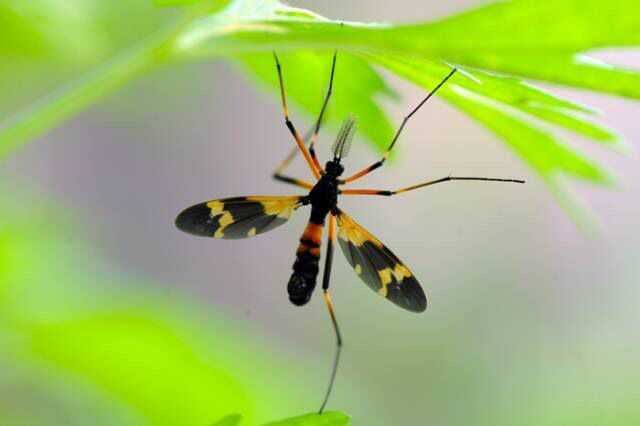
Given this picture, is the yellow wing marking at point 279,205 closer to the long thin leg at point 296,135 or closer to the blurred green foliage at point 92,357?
the long thin leg at point 296,135

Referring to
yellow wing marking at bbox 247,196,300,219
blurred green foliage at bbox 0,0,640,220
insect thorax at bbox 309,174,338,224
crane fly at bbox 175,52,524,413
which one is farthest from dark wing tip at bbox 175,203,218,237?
blurred green foliage at bbox 0,0,640,220

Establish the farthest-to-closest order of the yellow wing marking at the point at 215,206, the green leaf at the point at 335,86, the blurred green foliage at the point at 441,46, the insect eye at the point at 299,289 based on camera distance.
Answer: the insect eye at the point at 299,289 < the yellow wing marking at the point at 215,206 < the green leaf at the point at 335,86 < the blurred green foliage at the point at 441,46

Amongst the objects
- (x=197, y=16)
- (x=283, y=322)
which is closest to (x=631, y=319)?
(x=283, y=322)

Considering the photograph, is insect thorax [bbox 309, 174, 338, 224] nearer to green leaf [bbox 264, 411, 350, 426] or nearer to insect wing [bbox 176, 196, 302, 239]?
insect wing [bbox 176, 196, 302, 239]

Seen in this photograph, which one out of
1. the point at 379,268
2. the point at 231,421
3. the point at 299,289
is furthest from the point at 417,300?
the point at 231,421

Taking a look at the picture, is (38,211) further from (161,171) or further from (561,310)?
(161,171)

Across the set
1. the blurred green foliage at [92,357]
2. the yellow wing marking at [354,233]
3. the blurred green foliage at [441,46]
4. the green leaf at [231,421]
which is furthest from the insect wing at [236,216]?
the green leaf at [231,421]

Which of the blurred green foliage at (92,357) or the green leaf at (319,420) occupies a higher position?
the blurred green foliage at (92,357)

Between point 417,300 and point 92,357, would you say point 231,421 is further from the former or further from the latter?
point 92,357
